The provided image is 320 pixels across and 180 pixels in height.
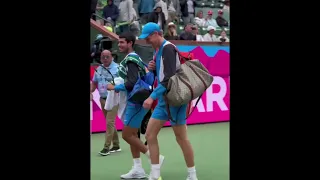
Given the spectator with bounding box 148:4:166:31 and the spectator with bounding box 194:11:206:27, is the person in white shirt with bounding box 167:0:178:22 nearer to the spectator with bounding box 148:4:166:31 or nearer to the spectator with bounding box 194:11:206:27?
the spectator with bounding box 148:4:166:31

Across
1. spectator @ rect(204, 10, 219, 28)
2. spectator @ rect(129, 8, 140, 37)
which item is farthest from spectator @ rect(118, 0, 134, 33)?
spectator @ rect(204, 10, 219, 28)

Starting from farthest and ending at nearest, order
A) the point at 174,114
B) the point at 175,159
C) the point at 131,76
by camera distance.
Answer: the point at 175,159, the point at 131,76, the point at 174,114

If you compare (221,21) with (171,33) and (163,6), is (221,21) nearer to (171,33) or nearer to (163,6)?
(163,6)

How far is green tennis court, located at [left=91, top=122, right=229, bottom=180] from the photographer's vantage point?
22.0 feet

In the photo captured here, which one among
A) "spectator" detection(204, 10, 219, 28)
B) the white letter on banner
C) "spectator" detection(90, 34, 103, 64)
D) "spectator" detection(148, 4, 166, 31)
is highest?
"spectator" detection(204, 10, 219, 28)

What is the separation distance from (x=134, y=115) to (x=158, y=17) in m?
8.64

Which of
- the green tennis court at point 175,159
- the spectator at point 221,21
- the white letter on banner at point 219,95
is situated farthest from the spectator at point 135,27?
the spectator at point 221,21

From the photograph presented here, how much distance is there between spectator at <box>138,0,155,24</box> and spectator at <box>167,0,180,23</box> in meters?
0.83

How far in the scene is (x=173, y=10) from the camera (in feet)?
51.2

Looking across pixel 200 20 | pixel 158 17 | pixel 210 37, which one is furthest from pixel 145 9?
pixel 200 20
